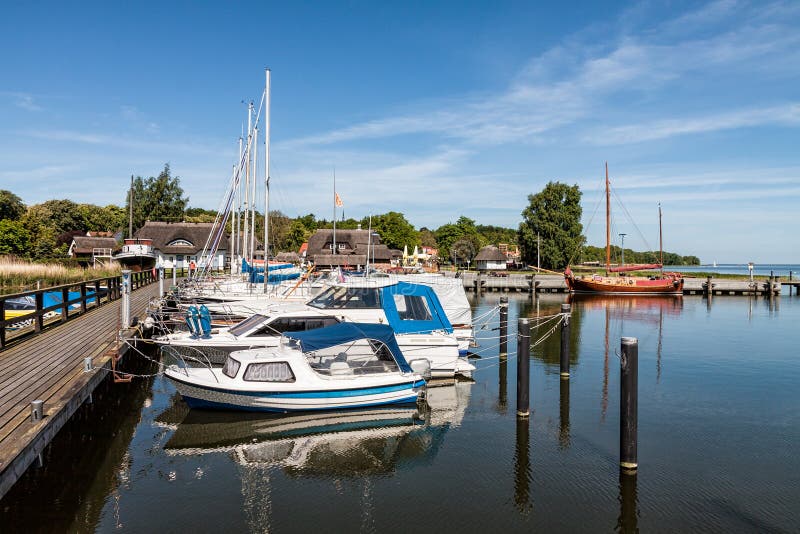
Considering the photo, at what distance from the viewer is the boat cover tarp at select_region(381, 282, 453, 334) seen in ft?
60.3

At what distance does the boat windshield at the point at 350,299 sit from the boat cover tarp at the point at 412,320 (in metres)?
0.34

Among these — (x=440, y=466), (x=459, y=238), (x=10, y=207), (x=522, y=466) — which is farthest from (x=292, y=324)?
(x=459, y=238)

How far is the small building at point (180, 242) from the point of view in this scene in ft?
235

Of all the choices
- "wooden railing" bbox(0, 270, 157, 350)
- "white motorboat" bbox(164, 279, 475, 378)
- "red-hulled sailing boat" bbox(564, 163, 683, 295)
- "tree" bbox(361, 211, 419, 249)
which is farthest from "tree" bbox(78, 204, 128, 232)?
"white motorboat" bbox(164, 279, 475, 378)

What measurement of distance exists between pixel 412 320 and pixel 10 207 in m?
87.4

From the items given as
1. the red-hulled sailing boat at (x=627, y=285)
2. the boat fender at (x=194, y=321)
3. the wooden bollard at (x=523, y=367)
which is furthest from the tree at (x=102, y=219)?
the wooden bollard at (x=523, y=367)

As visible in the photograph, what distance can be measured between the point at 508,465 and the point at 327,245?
237 ft

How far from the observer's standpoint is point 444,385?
59.3ft

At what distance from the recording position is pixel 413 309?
62.2 feet

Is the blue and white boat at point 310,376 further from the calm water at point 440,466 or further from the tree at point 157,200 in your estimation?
the tree at point 157,200

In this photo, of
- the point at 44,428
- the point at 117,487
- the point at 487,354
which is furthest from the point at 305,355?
the point at 487,354

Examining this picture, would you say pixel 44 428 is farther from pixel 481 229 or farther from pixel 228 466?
pixel 481 229

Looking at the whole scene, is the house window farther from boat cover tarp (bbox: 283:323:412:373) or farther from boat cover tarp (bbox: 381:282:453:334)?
boat cover tarp (bbox: 283:323:412:373)

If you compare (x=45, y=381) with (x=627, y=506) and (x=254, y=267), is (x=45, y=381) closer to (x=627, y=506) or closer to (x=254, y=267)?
(x=627, y=506)
